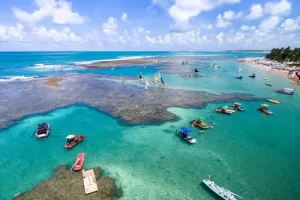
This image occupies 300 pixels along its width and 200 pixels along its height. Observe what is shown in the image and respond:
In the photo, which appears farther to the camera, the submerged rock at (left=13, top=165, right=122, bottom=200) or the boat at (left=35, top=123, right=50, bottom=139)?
the boat at (left=35, top=123, right=50, bottom=139)

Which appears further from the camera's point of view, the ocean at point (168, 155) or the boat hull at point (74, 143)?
the boat hull at point (74, 143)

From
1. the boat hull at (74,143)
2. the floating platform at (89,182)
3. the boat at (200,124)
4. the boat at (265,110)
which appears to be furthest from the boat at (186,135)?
the boat at (265,110)

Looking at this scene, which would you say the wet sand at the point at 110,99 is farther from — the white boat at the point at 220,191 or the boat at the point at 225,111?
the white boat at the point at 220,191

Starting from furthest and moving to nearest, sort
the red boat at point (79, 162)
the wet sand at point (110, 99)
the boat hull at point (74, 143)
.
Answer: the wet sand at point (110, 99)
the boat hull at point (74, 143)
the red boat at point (79, 162)

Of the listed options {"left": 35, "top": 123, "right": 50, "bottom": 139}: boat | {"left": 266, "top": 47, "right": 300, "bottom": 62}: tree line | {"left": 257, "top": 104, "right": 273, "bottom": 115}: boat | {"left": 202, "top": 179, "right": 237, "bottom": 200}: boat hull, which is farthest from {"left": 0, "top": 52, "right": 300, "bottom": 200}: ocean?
{"left": 266, "top": 47, "right": 300, "bottom": 62}: tree line

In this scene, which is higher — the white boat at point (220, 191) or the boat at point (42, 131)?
the boat at point (42, 131)

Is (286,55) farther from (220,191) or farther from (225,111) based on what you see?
(220,191)

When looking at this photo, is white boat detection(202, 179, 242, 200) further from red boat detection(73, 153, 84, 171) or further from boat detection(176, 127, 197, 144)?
red boat detection(73, 153, 84, 171)
